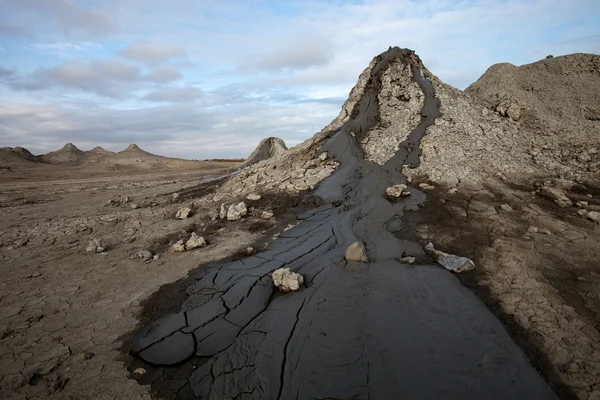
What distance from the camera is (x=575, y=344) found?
304 centimetres

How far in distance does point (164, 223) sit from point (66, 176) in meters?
18.8

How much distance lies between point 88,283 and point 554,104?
1502 centimetres

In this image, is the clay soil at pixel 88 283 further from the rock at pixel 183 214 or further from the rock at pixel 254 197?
the rock at pixel 254 197

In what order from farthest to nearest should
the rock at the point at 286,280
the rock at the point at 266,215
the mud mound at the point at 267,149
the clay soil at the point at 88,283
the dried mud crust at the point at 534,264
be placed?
1. the mud mound at the point at 267,149
2. the rock at the point at 266,215
3. the rock at the point at 286,280
4. the dried mud crust at the point at 534,264
5. the clay soil at the point at 88,283

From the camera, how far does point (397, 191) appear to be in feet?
24.9

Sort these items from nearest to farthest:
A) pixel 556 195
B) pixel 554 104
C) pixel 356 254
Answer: pixel 356 254 < pixel 556 195 < pixel 554 104

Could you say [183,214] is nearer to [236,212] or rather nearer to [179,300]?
[236,212]

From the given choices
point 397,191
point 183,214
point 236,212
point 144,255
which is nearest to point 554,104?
point 397,191

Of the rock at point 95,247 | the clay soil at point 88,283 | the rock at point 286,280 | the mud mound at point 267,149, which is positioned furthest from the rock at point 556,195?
the mud mound at point 267,149

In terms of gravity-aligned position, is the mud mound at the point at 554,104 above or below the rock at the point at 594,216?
above

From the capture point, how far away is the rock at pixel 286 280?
4.12 m

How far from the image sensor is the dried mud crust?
116 inches

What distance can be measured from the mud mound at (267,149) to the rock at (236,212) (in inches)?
557

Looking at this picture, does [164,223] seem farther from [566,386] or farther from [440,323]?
[566,386]
